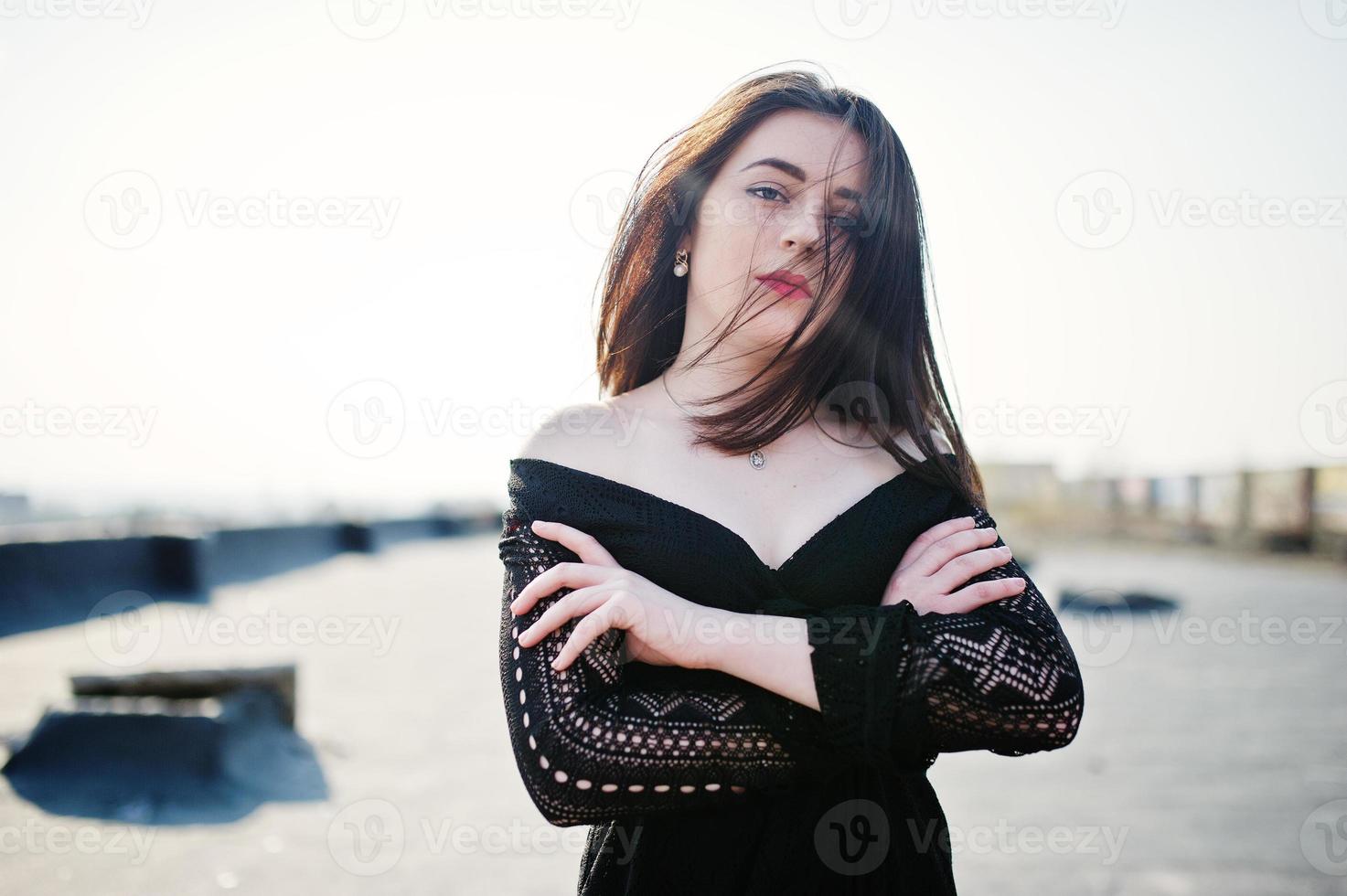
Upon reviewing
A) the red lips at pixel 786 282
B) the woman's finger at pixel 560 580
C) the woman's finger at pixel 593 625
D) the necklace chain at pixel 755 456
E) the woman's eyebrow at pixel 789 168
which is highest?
the woman's eyebrow at pixel 789 168

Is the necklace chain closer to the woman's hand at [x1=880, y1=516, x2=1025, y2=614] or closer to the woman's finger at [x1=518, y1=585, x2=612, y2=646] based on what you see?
the woman's hand at [x1=880, y1=516, x2=1025, y2=614]

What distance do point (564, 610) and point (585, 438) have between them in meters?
0.39

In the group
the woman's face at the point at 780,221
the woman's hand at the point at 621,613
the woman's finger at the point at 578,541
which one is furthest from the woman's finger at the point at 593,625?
the woman's face at the point at 780,221

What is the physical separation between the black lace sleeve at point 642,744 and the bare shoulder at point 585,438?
384mm

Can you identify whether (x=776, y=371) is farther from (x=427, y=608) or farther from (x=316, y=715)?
(x=427, y=608)

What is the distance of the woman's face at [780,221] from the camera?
5.55 ft

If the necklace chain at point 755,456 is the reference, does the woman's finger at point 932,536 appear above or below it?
below

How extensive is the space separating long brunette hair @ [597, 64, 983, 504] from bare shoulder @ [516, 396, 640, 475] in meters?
0.16

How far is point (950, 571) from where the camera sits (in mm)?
1545

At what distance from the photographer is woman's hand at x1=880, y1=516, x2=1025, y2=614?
1517mm

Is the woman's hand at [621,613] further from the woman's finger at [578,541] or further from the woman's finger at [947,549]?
the woman's finger at [947,549]

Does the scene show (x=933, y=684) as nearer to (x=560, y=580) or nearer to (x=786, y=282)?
(x=560, y=580)

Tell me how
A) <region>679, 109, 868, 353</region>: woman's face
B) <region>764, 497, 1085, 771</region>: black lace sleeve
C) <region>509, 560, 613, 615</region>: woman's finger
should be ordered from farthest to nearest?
<region>679, 109, 868, 353</region>: woman's face, <region>509, 560, 613, 615</region>: woman's finger, <region>764, 497, 1085, 771</region>: black lace sleeve

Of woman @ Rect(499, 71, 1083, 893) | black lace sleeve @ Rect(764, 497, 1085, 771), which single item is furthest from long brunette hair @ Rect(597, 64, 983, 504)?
black lace sleeve @ Rect(764, 497, 1085, 771)
